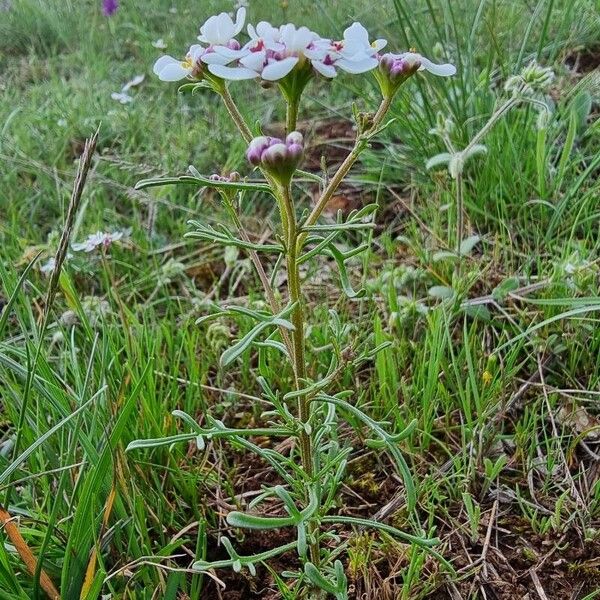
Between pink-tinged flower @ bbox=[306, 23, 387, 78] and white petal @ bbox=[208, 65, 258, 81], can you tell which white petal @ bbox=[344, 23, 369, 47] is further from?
white petal @ bbox=[208, 65, 258, 81]

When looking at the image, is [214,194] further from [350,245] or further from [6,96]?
[6,96]

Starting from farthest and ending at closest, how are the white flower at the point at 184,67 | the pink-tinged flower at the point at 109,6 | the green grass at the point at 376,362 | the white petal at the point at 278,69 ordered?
1. the pink-tinged flower at the point at 109,6
2. the green grass at the point at 376,362
3. the white flower at the point at 184,67
4. the white petal at the point at 278,69

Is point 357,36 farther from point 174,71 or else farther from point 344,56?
point 174,71

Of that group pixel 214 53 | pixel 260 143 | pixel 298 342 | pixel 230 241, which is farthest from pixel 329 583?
pixel 214 53

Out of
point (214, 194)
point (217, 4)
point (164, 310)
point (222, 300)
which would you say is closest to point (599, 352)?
point (222, 300)

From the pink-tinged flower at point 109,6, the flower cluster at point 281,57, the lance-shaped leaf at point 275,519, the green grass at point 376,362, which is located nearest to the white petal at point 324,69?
the flower cluster at point 281,57

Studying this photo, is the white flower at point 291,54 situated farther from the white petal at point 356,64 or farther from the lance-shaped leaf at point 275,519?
the lance-shaped leaf at point 275,519
